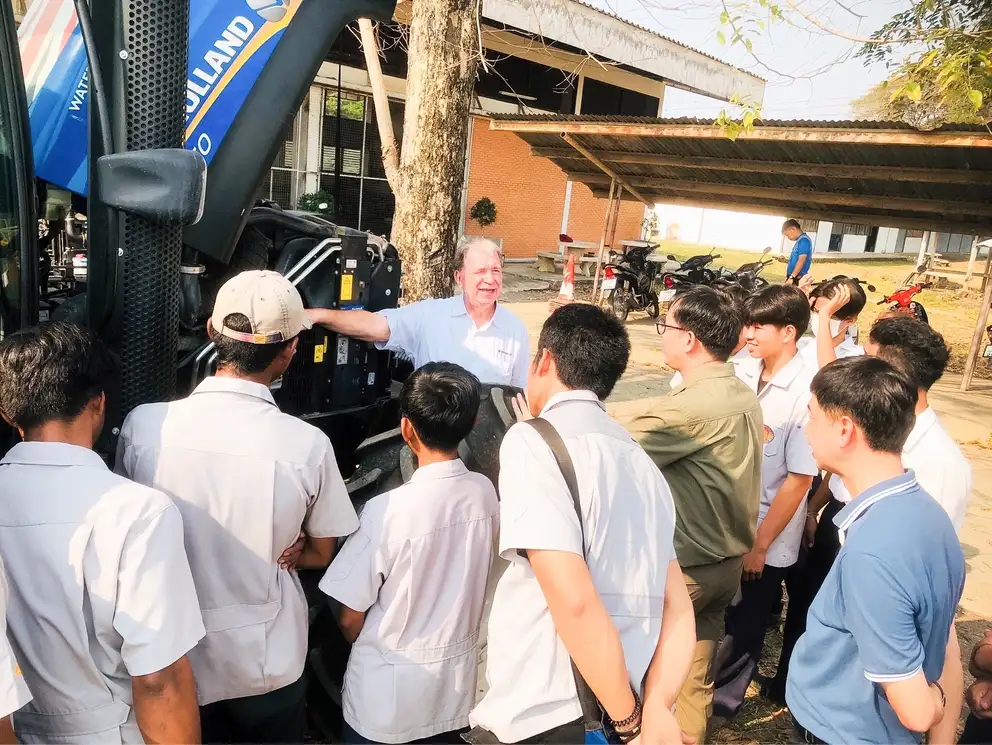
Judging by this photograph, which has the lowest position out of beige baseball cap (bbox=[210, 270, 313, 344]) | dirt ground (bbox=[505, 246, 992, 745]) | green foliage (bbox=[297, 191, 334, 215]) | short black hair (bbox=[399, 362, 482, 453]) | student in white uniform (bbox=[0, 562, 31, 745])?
dirt ground (bbox=[505, 246, 992, 745])

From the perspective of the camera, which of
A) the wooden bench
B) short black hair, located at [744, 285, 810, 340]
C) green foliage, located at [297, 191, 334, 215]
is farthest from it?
the wooden bench

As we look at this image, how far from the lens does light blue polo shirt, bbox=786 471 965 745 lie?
162 centimetres

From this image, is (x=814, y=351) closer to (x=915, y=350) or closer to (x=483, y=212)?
(x=915, y=350)

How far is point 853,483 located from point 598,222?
21.0 m

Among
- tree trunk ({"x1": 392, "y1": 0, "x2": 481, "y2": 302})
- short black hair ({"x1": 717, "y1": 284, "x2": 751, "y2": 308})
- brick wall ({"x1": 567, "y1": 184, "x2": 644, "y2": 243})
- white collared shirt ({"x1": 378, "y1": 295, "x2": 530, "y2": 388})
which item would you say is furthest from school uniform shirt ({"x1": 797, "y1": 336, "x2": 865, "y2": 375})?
brick wall ({"x1": 567, "y1": 184, "x2": 644, "y2": 243})

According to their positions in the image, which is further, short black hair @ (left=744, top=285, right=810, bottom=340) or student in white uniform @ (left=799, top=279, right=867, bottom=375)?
student in white uniform @ (left=799, top=279, right=867, bottom=375)

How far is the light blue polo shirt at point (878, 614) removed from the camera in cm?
162

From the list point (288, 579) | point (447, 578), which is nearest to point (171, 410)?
point (288, 579)

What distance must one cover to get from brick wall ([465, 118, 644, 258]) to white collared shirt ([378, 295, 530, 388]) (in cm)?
1453

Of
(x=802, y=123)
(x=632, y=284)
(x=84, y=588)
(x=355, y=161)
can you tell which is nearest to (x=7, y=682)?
(x=84, y=588)

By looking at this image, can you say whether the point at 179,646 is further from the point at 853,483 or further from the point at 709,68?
the point at 709,68

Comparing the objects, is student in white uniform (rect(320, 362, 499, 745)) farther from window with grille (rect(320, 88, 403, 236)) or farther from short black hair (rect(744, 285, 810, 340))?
window with grille (rect(320, 88, 403, 236))

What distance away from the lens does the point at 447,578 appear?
1.91m

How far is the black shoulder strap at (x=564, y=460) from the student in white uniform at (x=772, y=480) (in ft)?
A: 5.26
